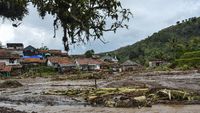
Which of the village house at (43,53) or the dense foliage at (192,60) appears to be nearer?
the dense foliage at (192,60)

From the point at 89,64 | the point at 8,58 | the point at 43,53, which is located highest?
the point at 43,53

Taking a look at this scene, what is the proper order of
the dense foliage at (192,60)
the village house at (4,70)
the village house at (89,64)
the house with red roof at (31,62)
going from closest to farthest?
the dense foliage at (192,60) → the village house at (4,70) → the house with red roof at (31,62) → the village house at (89,64)

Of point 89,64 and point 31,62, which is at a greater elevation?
point 31,62

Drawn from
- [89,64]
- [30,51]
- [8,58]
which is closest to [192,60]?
[89,64]

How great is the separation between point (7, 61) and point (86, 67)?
18.6 meters

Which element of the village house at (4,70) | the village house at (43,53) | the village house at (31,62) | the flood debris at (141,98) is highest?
the village house at (43,53)

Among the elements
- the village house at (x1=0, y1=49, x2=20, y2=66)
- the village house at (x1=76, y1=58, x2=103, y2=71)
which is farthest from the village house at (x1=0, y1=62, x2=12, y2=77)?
the village house at (x1=76, y1=58, x2=103, y2=71)

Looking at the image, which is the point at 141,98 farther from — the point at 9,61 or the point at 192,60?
the point at 9,61

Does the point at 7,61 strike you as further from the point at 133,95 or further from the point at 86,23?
the point at 86,23

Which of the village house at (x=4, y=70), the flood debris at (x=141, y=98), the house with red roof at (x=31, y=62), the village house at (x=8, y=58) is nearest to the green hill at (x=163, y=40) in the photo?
the house with red roof at (x=31, y=62)

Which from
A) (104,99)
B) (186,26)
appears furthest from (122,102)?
(186,26)

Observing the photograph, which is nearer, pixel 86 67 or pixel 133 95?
pixel 133 95

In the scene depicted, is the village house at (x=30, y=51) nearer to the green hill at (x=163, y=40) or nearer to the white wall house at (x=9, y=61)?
the white wall house at (x=9, y=61)

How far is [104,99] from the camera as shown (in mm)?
20375
